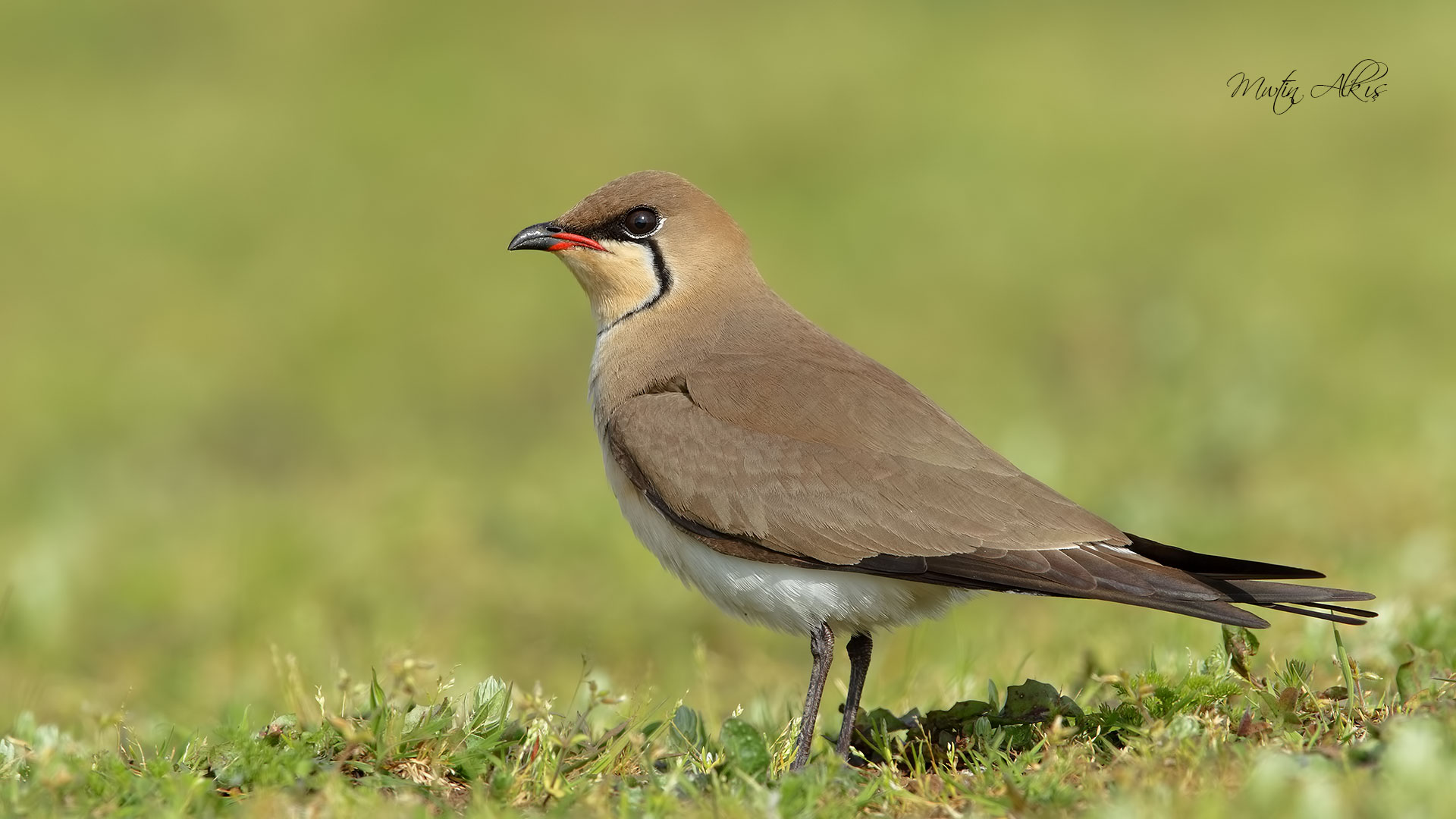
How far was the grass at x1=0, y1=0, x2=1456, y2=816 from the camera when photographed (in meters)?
4.33

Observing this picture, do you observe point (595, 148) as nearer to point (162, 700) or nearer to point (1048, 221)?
point (1048, 221)

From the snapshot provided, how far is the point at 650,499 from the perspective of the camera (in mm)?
4754

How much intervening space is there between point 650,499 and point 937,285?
8.67 meters

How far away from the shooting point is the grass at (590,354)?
4.33m

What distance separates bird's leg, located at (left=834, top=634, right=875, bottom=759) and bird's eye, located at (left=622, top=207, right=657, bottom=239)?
63.7 inches

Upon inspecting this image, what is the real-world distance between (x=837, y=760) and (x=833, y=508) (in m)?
0.73

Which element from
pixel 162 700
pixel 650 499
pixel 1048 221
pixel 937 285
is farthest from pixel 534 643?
pixel 1048 221

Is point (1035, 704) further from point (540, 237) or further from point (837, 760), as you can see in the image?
point (540, 237)

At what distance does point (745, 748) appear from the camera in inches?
159

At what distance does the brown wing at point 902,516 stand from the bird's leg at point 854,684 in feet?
1.38

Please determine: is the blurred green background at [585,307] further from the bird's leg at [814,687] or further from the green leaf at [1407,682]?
the green leaf at [1407,682]

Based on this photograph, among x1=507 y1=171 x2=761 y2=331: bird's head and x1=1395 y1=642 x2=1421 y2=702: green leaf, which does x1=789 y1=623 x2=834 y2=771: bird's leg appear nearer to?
x1=507 y1=171 x2=761 y2=331: bird's head

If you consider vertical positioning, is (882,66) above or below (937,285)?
above
